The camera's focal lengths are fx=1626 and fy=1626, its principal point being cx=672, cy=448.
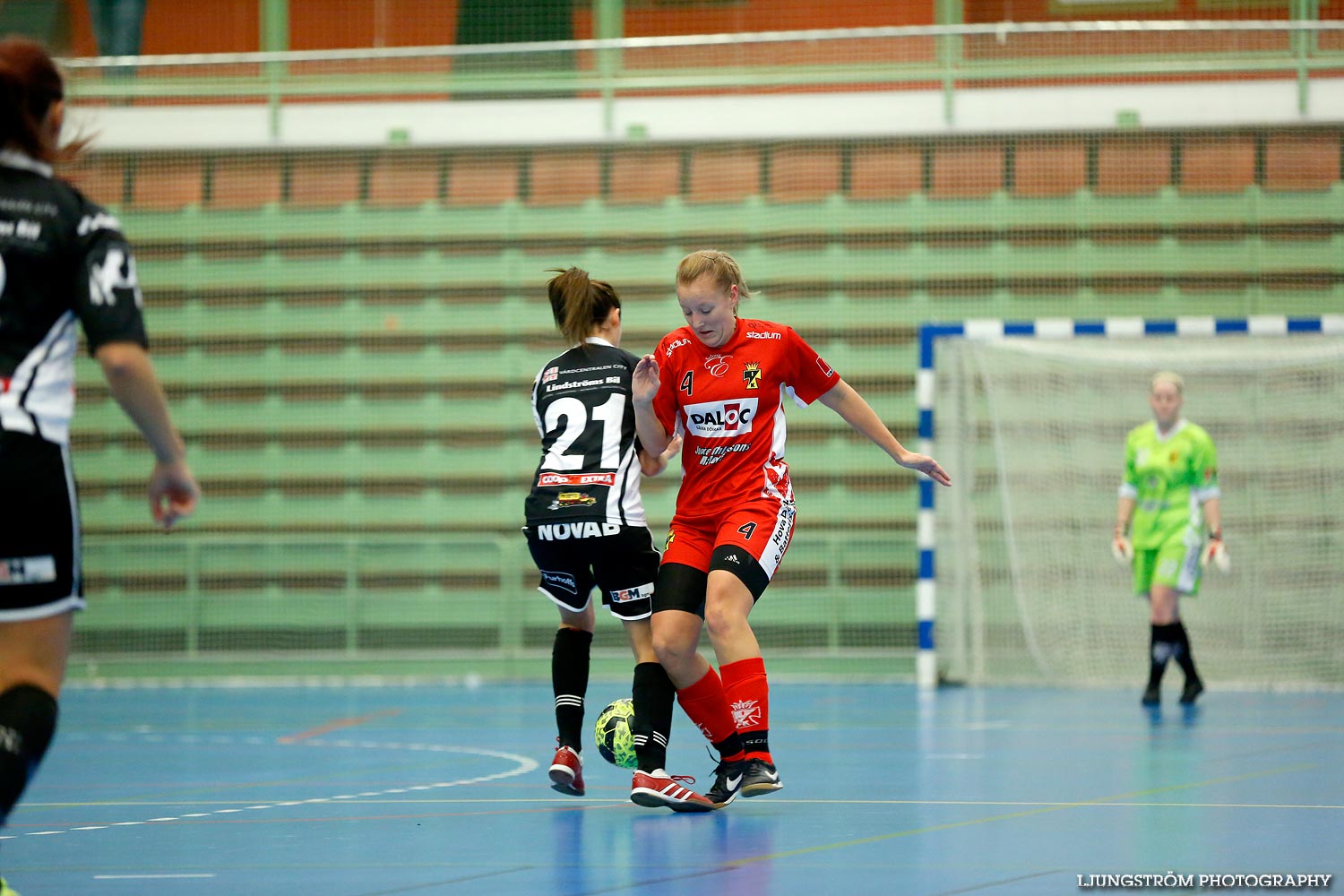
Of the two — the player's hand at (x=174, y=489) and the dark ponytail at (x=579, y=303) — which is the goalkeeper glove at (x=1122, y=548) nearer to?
the dark ponytail at (x=579, y=303)

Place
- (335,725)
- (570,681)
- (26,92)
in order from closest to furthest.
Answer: (26,92)
(570,681)
(335,725)

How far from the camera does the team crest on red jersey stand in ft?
17.0

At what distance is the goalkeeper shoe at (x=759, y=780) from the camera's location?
195 inches

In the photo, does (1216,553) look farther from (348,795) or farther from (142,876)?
(142,876)

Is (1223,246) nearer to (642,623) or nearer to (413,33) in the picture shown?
(413,33)

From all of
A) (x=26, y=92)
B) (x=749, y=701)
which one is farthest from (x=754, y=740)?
(x=26, y=92)

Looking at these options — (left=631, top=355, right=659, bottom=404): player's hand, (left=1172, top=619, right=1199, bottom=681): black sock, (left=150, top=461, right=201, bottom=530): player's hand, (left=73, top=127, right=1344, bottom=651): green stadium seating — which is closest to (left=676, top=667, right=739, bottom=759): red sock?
(left=631, top=355, right=659, bottom=404): player's hand

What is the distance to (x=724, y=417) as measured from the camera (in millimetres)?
5207

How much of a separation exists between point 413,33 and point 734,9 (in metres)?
2.51

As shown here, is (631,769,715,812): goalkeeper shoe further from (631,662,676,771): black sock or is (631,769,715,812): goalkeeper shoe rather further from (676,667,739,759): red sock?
(676,667,739,759): red sock

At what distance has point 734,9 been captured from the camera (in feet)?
41.2

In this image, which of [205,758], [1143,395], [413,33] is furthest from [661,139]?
[205,758]

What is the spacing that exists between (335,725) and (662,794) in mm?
4367

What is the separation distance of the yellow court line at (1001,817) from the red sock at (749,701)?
59 cm
